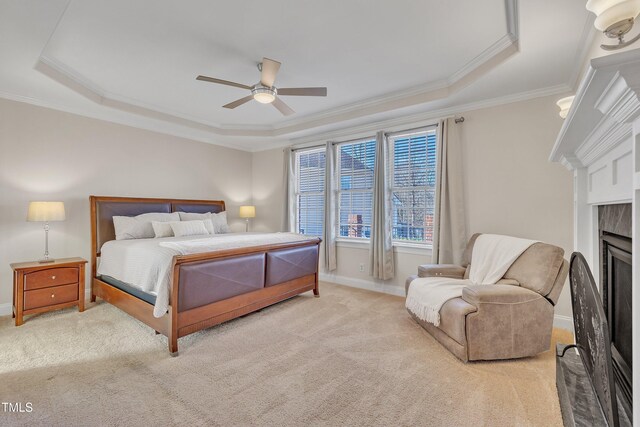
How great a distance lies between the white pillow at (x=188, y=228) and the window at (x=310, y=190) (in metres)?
1.72

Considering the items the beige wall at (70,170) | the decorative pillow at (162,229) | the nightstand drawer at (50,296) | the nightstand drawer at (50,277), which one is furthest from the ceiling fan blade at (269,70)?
the nightstand drawer at (50,296)

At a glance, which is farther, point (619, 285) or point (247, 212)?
point (247, 212)

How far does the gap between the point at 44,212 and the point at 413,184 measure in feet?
14.4

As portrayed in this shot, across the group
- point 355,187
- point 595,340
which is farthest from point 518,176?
point 595,340

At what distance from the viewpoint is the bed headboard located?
377 cm

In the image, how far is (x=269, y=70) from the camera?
254 cm

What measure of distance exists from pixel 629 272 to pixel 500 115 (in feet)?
8.35

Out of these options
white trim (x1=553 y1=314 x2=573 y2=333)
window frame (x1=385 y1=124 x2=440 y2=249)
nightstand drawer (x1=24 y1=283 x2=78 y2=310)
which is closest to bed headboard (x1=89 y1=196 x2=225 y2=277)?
nightstand drawer (x1=24 y1=283 x2=78 y2=310)

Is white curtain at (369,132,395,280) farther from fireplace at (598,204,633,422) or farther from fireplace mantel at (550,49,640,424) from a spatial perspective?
fireplace at (598,204,633,422)

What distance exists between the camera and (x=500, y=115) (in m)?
3.34

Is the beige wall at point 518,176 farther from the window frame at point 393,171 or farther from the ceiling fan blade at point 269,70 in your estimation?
the ceiling fan blade at point 269,70

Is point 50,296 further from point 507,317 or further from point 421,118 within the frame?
point 421,118

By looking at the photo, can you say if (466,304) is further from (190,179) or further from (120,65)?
(190,179)

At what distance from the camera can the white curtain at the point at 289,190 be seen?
17.1 ft
